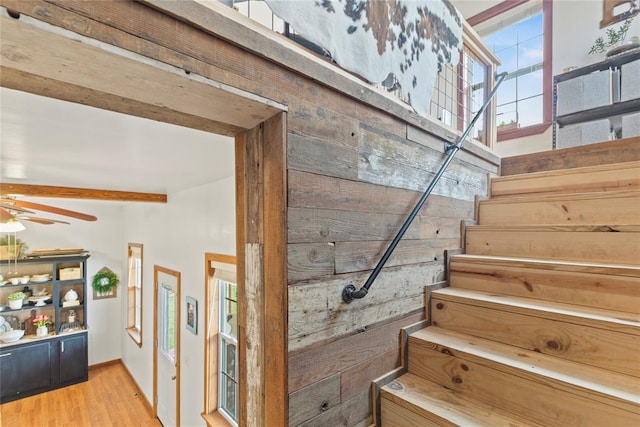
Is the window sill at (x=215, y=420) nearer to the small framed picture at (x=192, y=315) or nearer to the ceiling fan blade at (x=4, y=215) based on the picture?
the small framed picture at (x=192, y=315)

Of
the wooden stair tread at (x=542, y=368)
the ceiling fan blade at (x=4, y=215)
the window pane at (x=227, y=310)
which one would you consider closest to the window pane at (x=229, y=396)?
the window pane at (x=227, y=310)

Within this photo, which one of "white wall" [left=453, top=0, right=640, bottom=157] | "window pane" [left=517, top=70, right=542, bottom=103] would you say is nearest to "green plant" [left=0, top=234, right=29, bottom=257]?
"white wall" [left=453, top=0, right=640, bottom=157]

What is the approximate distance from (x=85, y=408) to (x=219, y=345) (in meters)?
3.56

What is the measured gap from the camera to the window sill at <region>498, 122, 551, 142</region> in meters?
3.50

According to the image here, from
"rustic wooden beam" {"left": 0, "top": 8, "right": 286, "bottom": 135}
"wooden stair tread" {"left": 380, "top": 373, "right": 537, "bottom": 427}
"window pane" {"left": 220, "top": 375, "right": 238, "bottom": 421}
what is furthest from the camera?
"window pane" {"left": 220, "top": 375, "right": 238, "bottom": 421}

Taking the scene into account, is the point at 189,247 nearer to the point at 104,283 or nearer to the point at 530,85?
the point at 104,283

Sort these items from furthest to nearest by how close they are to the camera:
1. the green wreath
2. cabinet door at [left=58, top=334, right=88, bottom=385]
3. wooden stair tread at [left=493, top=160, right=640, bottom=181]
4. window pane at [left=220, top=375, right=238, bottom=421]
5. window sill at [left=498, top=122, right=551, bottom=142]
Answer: the green wreath, cabinet door at [left=58, top=334, right=88, bottom=385], window sill at [left=498, top=122, right=551, bottom=142], window pane at [left=220, top=375, right=238, bottom=421], wooden stair tread at [left=493, top=160, right=640, bottom=181]

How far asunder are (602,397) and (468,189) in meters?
1.25

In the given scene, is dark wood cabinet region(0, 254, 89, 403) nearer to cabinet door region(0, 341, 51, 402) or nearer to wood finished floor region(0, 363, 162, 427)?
cabinet door region(0, 341, 51, 402)

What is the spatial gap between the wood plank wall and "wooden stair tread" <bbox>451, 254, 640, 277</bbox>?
37cm

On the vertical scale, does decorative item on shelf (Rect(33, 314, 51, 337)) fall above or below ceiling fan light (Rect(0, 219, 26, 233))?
below

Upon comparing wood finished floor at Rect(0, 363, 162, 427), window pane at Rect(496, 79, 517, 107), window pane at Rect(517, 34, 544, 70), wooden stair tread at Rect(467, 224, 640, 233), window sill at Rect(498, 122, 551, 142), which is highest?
window pane at Rect(517, 34, 544, 70)

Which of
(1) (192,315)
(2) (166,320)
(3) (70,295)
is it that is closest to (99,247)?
(3) (70,295)

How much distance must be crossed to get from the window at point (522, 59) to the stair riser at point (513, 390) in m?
3.37
